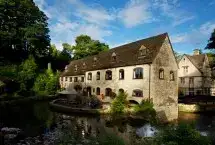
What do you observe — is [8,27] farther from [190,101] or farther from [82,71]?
[190,101]

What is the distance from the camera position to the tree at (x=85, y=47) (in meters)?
81.6

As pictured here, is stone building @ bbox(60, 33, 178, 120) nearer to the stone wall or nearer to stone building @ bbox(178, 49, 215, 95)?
the stone wall

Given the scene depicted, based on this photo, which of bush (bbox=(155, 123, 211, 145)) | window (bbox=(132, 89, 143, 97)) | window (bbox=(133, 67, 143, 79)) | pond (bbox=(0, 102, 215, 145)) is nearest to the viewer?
bush (bbox=(155, 123, 211, 145))

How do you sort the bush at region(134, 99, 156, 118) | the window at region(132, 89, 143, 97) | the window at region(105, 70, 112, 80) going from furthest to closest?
1. the window at region(105, 70, 112, 80)
2. the window at region(132, 89, 143, 97)
3. the bush at region(134, 99, 156, 118)

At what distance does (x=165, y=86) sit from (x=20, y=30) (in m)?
45.0

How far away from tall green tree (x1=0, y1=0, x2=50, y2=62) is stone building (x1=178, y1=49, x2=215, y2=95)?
3780cm

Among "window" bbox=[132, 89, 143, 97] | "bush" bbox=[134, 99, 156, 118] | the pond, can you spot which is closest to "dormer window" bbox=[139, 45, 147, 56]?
"window" bbox=[132, 89, 143, 97]

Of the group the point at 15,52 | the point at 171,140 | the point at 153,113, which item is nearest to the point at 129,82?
the point at 153,113

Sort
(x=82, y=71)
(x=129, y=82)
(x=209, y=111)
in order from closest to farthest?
(x=129, y=82) < (x=209, y=111) < (x=82, y=71)

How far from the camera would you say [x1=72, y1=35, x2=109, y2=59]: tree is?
8162 cm

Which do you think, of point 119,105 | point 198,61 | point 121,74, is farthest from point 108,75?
point 198,61

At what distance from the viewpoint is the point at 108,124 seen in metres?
26.7

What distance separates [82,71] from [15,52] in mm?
24992

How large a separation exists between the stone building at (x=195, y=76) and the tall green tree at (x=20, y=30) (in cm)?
3780
